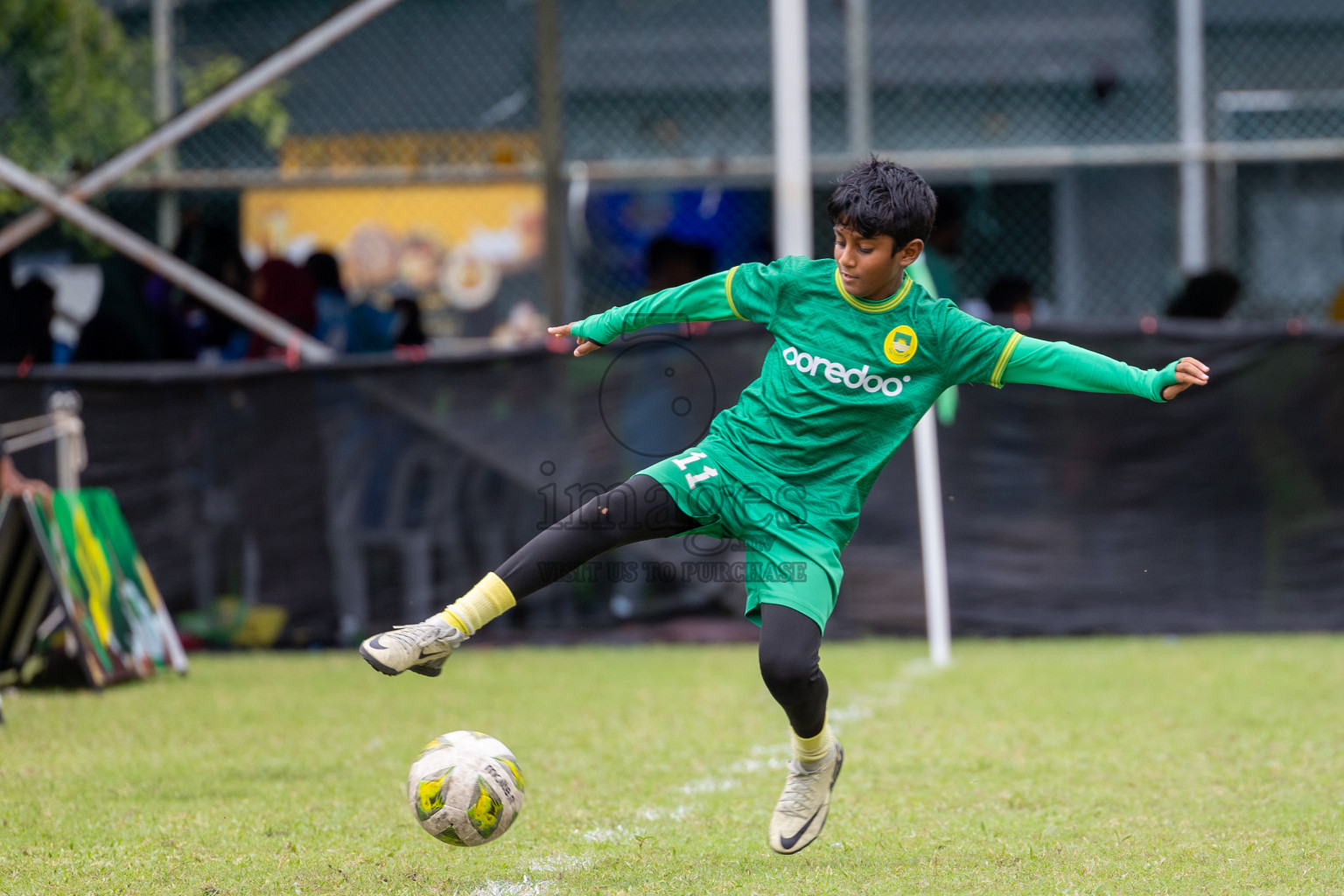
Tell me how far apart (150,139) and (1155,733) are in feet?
21.2

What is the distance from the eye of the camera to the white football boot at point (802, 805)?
4.12 meters

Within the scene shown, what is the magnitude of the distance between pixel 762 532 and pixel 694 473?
0.26 meters

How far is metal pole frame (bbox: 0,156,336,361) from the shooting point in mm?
8820

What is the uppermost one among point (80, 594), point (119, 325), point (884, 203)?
point (884, 203)

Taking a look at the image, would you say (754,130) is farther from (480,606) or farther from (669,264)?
(480,606)

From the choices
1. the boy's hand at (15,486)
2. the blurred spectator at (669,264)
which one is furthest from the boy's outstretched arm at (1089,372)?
the blurred spectator at (669,264)

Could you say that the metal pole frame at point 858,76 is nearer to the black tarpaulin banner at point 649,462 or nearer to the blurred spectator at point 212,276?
the black tarpaulin banner at point 649,462

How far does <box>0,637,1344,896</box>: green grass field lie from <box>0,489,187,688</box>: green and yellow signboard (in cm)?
26

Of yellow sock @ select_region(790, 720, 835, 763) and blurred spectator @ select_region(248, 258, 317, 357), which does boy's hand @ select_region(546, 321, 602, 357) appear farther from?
blurred spectator @ select_region(248, 258, 317, 357)

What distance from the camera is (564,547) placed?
418cm

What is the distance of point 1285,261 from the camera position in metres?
12.1

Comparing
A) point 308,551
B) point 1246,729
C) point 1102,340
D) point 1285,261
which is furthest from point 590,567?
point 1285,261

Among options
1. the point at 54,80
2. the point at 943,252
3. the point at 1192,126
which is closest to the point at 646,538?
the point at 943,252

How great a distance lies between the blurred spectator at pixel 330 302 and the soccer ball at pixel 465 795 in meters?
6.06
